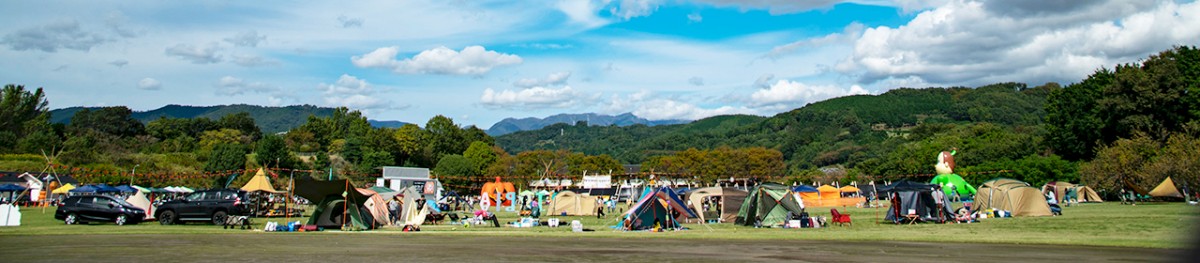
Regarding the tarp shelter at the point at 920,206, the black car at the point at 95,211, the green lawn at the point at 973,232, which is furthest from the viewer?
the tarp shelter at the point at 920,206

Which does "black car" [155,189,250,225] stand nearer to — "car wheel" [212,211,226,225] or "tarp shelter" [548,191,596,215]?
"car wheel" [212,211,226,225]

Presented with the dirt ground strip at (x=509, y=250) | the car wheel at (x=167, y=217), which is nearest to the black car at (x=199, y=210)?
the car wheel at (x=167, y=217)

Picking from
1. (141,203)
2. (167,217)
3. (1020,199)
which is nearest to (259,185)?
(141,203)

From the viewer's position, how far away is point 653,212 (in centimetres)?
2702

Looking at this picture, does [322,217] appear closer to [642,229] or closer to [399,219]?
[399,219]

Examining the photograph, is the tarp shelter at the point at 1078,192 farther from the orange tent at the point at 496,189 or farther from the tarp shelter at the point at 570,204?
the orange tent at the point at 496,189

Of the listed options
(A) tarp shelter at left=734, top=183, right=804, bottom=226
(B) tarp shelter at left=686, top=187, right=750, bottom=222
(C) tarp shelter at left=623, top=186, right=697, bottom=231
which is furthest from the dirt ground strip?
(B) tarp shelter at left=686, top=187, right=750, bottom=222

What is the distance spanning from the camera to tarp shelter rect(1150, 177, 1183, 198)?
44.4 metres

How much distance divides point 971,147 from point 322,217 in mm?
90043

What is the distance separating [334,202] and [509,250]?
12181 mm

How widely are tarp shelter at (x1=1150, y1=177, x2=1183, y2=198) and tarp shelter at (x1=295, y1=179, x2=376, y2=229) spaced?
44338mm

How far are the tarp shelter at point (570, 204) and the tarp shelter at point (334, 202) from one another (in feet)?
48.8

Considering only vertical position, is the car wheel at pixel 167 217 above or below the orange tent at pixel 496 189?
below

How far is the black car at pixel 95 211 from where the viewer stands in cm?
2861
